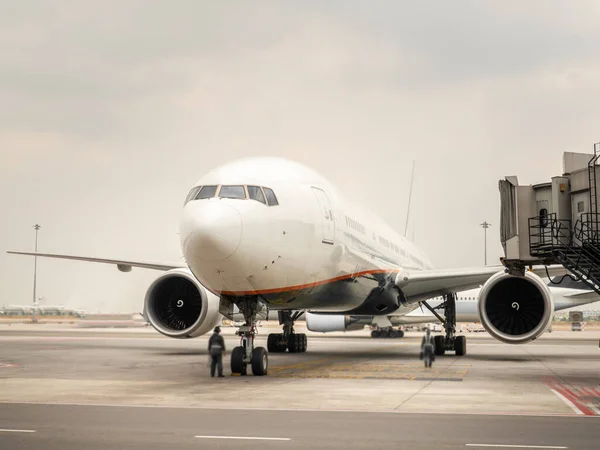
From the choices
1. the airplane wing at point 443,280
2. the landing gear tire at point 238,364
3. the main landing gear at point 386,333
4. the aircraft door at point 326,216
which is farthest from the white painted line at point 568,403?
the main landing gear at point 386,333

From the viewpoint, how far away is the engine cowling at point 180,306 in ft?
58.8

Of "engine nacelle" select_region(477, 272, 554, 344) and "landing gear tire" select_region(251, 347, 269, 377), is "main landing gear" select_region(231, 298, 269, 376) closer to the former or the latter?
"landing gear tire" select_region(251, 347, 269, 377)

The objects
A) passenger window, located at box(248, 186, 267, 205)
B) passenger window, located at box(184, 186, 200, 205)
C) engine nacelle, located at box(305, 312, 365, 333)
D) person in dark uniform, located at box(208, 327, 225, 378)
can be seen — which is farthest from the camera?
engine nacelle, located at box(305, 312, 365, 333)

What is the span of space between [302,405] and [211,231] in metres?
3.52

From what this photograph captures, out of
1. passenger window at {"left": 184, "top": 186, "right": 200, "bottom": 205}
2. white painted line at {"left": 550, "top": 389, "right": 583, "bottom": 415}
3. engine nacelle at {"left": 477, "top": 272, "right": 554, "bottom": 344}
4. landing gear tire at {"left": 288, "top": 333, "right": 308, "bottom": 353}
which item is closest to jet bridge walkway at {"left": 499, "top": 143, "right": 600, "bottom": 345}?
engine nacelle at {"left": 477, "top": 272, "right": 554, "bottom": 344}

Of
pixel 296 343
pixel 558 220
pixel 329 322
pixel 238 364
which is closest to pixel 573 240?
pixel 558 220

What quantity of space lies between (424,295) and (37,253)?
415 inches

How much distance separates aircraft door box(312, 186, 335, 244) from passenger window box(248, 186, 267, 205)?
2.08 meters

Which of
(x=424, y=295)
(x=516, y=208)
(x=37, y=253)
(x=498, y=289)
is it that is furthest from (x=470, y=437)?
(x=37, y=253)

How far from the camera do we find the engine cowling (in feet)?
58.8

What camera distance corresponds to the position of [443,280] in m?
20.2

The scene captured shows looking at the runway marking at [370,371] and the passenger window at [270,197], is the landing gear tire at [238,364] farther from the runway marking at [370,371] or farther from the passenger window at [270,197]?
the passenger window at [270,197]

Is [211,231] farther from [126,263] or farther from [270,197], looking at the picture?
[126,263]

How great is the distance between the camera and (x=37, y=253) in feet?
69.7
